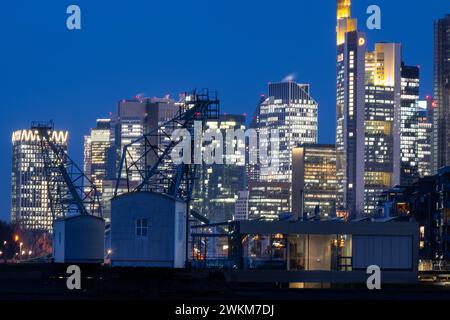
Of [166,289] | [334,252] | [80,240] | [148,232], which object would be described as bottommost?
[166,289]

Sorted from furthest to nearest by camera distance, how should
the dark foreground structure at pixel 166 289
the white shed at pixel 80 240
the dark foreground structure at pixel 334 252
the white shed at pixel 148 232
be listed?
the white shed at pixel 80 240 < the dark foreground structure at pixel 334 252 < the white shed at pixel 148 232 < the dark foreground structure at pixel 166 289

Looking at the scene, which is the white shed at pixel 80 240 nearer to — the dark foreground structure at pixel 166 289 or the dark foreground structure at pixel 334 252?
the dark foreground structure at pixel 166 289

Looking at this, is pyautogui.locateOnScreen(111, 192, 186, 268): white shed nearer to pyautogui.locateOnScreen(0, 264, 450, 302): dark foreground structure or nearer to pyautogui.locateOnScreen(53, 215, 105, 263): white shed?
pyautogui.locateOnScreen(0, 264, 450, 302): dark foreground structure

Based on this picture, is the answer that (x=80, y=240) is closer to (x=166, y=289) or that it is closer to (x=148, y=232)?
(x=148, y=232)

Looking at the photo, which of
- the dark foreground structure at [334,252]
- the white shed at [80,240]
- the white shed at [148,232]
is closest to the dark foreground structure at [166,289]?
the white shed at [148,232]

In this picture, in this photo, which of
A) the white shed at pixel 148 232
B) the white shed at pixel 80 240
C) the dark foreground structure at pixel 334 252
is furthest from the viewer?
the white shed at pixel 80 240

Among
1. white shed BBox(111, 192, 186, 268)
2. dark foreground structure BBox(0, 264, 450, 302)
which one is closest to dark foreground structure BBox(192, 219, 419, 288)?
dark foreground structure BBox(0, 264, 450, 302)

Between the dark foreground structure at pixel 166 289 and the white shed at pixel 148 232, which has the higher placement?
the white shed at pixel 148 232

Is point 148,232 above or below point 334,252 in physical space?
above

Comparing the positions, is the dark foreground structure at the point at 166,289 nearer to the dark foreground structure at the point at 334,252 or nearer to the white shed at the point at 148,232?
the white shed at the point at 148,232

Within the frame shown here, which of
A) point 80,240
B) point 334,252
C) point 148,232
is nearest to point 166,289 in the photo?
point 148,232

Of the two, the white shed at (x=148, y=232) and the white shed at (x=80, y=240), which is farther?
A: the white shed at (x=80, y=240)
